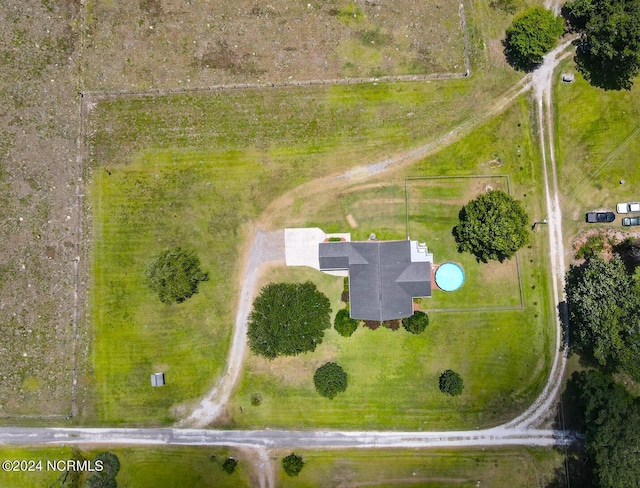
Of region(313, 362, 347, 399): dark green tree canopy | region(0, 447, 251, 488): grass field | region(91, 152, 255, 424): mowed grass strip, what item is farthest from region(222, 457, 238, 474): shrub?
region(313, 362, 347, 399): dark green tree canopy

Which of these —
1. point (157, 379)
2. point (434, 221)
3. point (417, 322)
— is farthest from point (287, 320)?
point (434, 221)

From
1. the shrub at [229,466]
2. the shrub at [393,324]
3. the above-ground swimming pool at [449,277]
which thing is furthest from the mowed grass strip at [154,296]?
the above-ground swimming pool at [449,277]

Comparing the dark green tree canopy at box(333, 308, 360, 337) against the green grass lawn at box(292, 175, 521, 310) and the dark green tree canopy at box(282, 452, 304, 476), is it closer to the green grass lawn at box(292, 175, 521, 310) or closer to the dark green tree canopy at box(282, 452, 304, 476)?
the green grass lawn at box(292, 175, 521, 310)

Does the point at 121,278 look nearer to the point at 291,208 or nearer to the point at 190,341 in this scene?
the point at 190,341

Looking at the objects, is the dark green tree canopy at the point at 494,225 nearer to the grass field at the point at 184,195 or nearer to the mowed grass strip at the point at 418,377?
the mowed grass strip at the point at 418,377

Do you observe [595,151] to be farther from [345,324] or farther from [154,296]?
[154,296]

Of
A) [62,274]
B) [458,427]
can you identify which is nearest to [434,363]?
[458,427]
